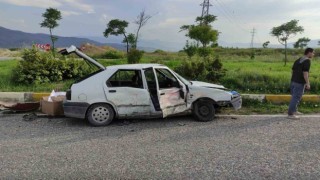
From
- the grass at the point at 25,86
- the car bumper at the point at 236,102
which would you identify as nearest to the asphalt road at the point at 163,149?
the car bumper at the point at 236,102

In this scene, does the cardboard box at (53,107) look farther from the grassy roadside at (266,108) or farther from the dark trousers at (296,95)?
the dark trousers at (296,95)

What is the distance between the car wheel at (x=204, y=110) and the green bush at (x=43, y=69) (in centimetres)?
577

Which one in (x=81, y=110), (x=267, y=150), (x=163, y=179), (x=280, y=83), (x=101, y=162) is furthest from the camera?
(x=280, y=83)

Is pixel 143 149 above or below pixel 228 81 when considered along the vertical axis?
below

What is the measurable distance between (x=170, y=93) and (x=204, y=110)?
0.87 meters

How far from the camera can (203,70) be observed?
11.5 metres

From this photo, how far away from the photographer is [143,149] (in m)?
5.62

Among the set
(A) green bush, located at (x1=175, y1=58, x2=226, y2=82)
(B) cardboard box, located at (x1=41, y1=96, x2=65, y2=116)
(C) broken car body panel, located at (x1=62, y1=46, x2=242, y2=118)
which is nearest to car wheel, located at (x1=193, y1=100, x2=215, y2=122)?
(C) broken car body panel, located at (x1=62, y1=46, x2=242, y2=118)

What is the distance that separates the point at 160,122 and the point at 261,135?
2256 millimetres

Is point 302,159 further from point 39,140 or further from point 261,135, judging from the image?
point 39,140

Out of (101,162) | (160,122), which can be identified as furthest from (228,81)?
(101,162)

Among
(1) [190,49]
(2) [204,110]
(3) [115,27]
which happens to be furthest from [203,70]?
(3) [115,27]

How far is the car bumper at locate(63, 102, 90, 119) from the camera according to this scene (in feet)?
23.8

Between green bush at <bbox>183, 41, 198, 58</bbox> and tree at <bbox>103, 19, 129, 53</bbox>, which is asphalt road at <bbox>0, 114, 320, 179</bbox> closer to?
green bush at <bbox>183, 41, 198, 58</bbox>
